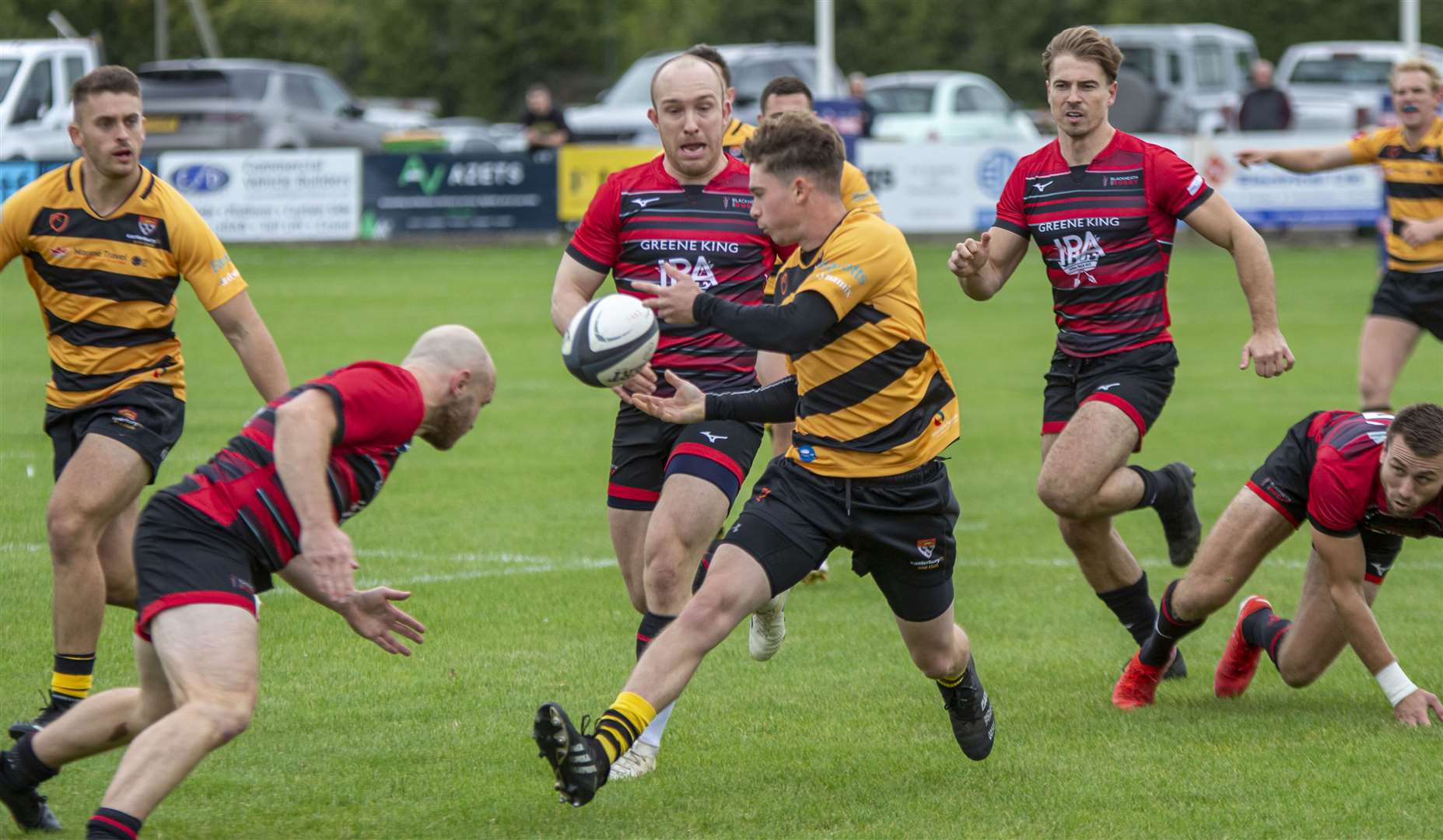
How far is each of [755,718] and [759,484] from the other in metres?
1.35

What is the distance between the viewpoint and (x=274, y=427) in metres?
5.02

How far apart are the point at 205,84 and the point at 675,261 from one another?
84.1ft

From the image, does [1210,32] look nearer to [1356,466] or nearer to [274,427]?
[1356,466]

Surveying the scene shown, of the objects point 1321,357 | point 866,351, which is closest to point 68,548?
point 866,351

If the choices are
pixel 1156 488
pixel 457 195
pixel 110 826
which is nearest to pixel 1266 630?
pixel 1156 488

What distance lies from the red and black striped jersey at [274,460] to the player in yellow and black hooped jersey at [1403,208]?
6495 millimetres

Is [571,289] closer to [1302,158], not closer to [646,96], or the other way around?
[1302,158]

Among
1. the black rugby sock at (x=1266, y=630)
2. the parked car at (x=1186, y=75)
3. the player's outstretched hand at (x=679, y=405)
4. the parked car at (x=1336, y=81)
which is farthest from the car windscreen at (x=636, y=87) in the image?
the player's outstretched hand at (x=679, y=405)

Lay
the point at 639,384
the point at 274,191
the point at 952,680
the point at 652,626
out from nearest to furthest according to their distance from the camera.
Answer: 1. the point at 639,384
2. the point at 952,680
3. the point at 652,626
4. the point at 274,191

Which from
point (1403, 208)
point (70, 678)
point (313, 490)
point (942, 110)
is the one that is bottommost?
point (942, 110)

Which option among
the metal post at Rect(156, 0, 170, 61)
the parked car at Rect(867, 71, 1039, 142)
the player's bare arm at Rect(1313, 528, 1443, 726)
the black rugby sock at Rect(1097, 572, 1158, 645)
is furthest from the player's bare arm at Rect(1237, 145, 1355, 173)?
the metal post at Rect(156, 0, 170, 61)

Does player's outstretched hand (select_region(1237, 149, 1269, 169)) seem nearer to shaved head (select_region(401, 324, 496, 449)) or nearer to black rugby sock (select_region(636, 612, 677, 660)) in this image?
black rugby sock (select_region(636, 612, 677, 660))

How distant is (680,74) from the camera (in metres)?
7.02

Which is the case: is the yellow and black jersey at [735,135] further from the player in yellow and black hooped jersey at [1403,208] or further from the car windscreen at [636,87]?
the car windscreen at [636,87]
